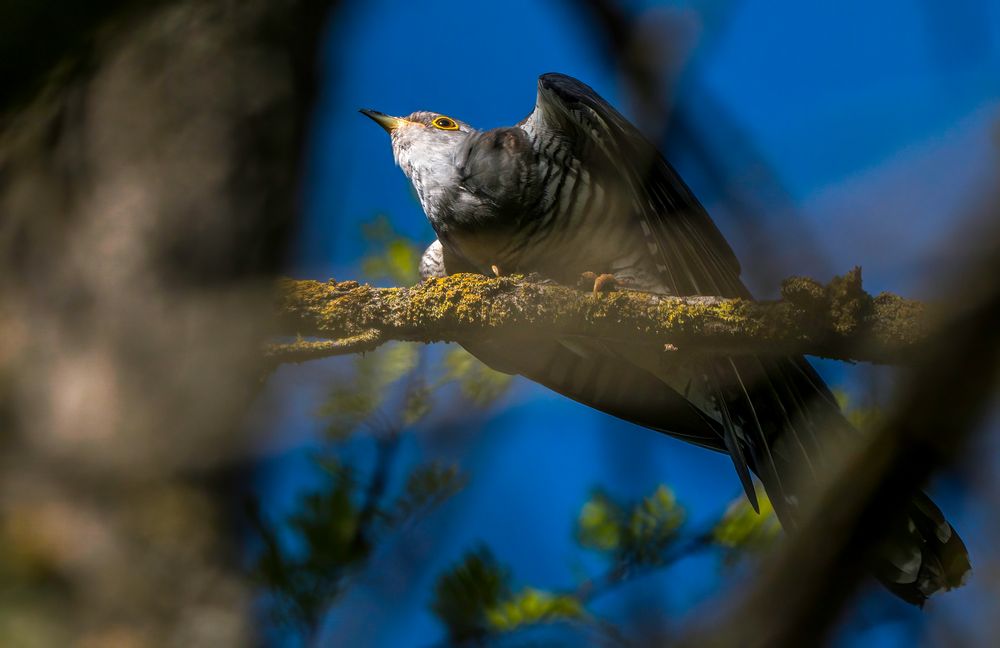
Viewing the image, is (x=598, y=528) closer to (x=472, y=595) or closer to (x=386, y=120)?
(x=472, y=595)

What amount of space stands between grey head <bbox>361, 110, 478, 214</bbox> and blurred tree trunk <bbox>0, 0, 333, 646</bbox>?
1.95 m

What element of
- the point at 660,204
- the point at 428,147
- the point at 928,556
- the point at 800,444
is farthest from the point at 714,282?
the point at 428,147

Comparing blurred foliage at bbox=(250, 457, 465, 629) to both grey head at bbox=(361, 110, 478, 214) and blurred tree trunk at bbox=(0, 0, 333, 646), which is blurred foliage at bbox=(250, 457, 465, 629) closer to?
blurred tree trunk at bbox=(0, 0, 333, 646)

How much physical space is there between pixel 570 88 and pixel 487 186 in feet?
1.66

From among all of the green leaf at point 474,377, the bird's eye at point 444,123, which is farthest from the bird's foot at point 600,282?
the bird's eye at point 444,123

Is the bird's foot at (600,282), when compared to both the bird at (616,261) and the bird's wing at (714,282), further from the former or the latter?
the bird's wing at (714,282)

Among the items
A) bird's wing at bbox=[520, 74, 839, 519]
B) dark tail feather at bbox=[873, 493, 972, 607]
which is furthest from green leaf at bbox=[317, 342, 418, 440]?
dark tail feather at bbox=[873, 493, 972, 607]

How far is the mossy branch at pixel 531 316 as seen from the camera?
2.27 m

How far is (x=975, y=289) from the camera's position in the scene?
56 cm

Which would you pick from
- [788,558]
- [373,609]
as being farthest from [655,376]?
[788,558]

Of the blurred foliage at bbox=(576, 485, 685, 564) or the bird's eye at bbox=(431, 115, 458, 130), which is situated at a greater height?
the bird's eye at bbox=(431, 115, 458, 130)

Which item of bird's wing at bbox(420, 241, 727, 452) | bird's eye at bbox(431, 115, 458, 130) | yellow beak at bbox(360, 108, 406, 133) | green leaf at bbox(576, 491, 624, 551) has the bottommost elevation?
green leaf at bbox(576, 491, 624, 551)

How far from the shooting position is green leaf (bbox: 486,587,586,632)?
107 inches

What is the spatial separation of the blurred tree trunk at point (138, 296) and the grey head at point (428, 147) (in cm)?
195
